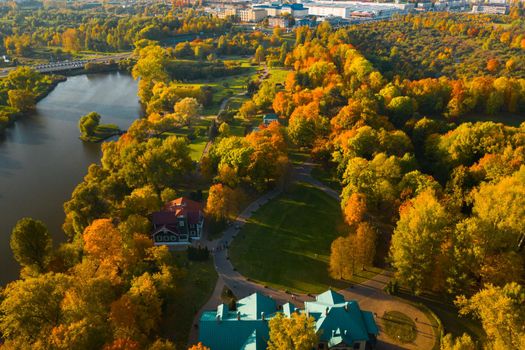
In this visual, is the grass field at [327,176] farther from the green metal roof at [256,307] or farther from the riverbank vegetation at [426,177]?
the green metal roof at [256,307]

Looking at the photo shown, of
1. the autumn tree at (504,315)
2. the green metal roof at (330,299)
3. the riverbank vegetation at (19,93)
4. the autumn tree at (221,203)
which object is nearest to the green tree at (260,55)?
the riverbank vegetation at (19,93)

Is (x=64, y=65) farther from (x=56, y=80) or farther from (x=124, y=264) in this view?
(x=124, y=264)

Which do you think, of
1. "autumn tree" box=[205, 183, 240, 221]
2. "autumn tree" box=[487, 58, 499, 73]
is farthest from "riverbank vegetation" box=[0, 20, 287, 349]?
"autumn tree" box=[487, 58, 499, 73]

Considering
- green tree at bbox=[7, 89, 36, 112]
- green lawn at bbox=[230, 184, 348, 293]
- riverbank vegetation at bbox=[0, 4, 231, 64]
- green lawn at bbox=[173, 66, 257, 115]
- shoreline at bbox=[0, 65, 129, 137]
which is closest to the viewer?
green lawn at bbox=[230, 184, 348, 293]

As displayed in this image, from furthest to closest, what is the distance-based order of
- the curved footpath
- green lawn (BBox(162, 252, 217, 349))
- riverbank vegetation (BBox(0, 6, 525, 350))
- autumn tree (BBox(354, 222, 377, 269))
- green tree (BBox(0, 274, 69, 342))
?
autumn tree (BBox(354, 222, 377, 269))
green lawn (BBox(162, 252, 217, 349))
the curved footpath
riverbank vegetation (BBox(0, 6, 525, 350))
green tree (BBox(0, 274, 69, 342))

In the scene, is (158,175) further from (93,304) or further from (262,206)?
(93,304)

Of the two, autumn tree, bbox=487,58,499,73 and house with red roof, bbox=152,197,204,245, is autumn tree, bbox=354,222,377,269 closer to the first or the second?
house with red roof, bbox=152,197,204,245
